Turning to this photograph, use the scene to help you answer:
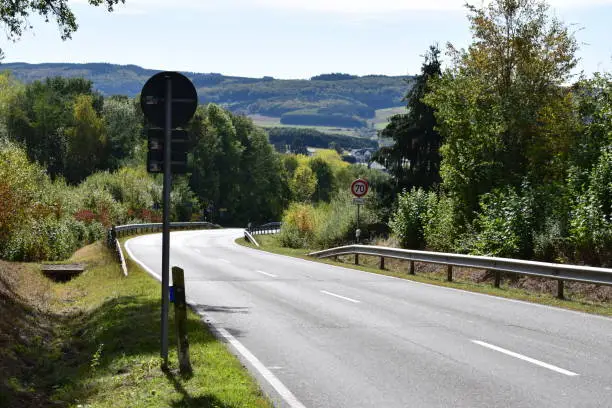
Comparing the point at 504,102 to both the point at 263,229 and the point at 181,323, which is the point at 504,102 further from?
the point at 263,229

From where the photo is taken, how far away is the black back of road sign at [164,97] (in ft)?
27.6

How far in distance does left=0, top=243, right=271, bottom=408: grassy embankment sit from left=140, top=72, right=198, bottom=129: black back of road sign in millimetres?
3016

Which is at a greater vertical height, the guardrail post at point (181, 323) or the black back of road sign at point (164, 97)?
the black back of road sign at point (164, 97)

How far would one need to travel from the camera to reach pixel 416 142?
40594 millimetres

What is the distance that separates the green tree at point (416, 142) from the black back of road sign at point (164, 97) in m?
32.8

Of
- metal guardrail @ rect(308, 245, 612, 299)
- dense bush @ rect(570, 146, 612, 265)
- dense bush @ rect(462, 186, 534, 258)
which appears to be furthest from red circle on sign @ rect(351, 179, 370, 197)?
dense bush @ rect(570, 146, 612, 265)

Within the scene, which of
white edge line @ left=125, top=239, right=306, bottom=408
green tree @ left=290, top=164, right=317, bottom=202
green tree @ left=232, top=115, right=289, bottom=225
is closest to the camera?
white edge line @ left=125, top=239, right=306, bottom=408

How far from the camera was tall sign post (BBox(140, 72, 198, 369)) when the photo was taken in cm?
834

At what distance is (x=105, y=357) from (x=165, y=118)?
3.72 metres

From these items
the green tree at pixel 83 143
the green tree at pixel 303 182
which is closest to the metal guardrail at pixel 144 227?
the green tree at pixel 83 143

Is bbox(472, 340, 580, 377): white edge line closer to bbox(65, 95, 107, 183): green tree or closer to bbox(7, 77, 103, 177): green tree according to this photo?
bbox(7, 77, 103, 177): green tree

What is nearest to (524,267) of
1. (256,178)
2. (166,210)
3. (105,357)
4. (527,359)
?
(527,359)

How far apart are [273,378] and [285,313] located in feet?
17.3

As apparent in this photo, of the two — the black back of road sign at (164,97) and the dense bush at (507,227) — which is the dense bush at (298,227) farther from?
the black back of road sign at (164,97)
